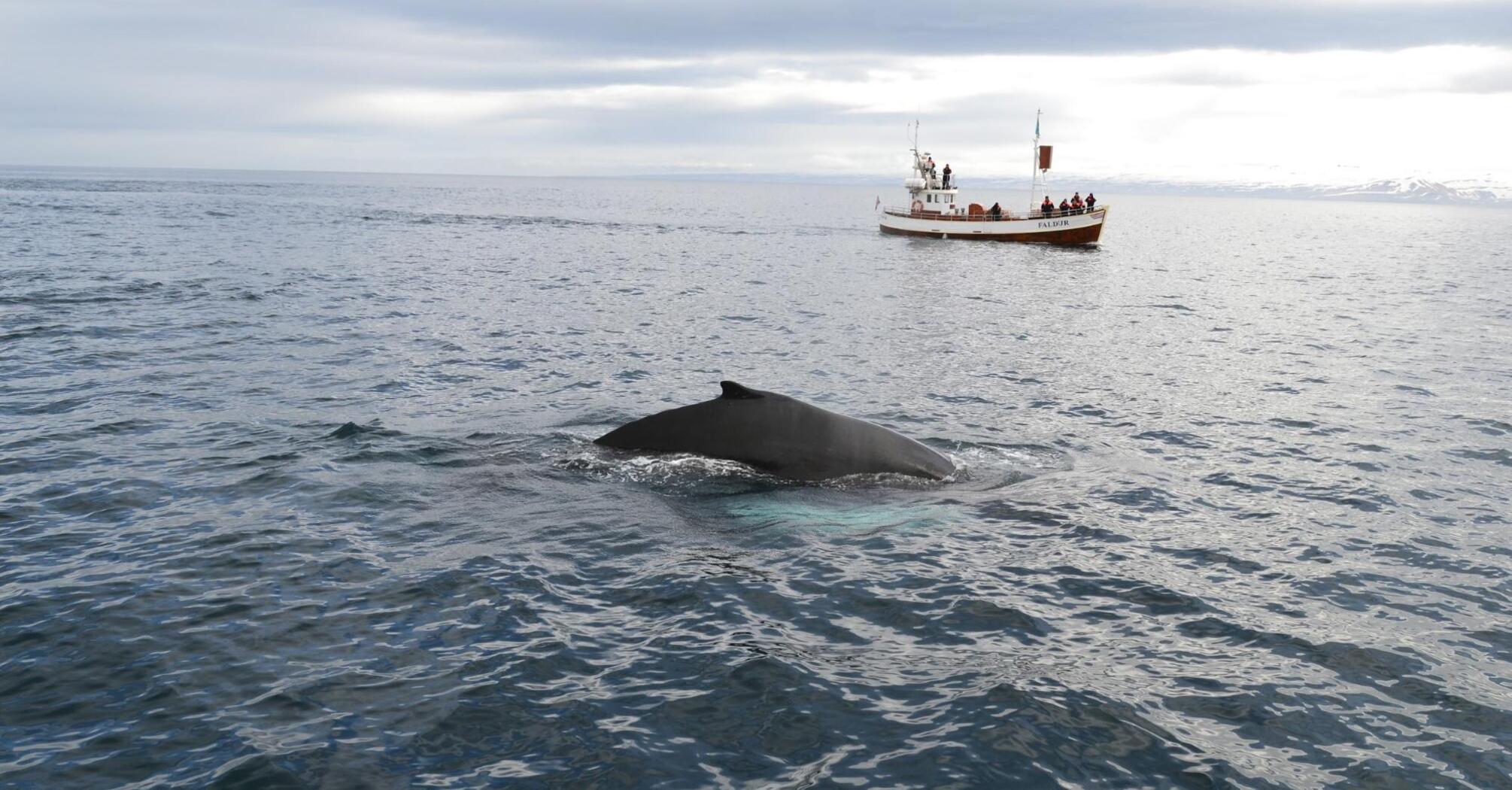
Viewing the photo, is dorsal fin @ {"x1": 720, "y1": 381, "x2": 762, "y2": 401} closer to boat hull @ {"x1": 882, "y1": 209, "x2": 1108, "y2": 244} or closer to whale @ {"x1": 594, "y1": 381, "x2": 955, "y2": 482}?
whale @ {"x1": 594, "y1": 381, "x2": 955, "y2": 482}

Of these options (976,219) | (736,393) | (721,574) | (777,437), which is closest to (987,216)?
(976,219)

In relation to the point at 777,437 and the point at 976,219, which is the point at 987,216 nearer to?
the point at 976,219

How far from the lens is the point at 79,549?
1180 cm

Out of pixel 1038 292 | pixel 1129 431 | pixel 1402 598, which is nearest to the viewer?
pixel 1402 598

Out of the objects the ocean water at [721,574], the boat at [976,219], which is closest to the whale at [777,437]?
the ocean water at [721,574]

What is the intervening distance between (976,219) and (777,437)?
8220 cm

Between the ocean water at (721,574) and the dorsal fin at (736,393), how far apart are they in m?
0.96

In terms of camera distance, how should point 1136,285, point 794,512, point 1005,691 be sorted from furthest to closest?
1. point 1136,285
2. point 794,512
3. point 1005,691

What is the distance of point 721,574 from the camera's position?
11.5 m

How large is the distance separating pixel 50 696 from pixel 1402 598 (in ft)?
42.6

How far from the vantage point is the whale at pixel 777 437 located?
1428 centimetres

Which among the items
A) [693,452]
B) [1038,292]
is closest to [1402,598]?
[693,452]

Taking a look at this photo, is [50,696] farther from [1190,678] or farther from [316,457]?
[1190,678]

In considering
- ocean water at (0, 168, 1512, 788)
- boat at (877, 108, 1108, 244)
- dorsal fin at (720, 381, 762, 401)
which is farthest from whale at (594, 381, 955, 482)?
boat at (877, 108, 1108, 244)
